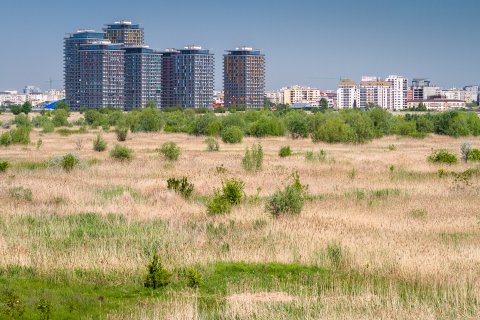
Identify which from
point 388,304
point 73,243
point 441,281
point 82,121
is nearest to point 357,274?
point 441,281

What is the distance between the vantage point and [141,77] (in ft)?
598

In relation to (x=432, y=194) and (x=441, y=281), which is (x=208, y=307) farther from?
(x=432, y=194)

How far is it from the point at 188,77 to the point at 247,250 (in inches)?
6755

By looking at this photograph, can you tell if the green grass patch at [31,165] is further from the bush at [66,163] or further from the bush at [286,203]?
the bush at [286,203]

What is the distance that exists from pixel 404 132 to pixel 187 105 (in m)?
113

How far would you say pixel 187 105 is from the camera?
616ft

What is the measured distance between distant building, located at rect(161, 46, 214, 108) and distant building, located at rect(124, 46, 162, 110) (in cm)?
494

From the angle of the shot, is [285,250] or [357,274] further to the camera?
[285,250]

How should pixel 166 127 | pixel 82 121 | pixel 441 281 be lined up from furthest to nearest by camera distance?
pixel 82 121 → pixel 166 127 → pixel 441 281

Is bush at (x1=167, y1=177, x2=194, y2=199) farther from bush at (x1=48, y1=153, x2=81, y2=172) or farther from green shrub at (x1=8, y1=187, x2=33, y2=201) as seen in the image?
bush at (x1=48, y1=153, x2=81, y2=172)

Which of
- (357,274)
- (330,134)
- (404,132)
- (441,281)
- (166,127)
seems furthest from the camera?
(166,127)

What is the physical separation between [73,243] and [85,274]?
301cm

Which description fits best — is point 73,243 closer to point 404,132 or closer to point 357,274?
point 357,274

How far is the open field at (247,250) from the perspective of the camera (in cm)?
1329
